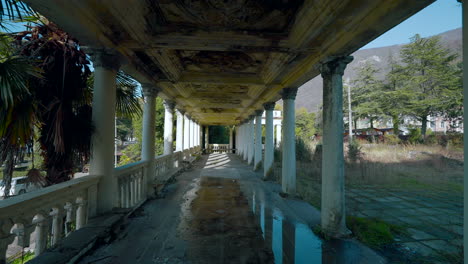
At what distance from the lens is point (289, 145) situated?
22.0ft

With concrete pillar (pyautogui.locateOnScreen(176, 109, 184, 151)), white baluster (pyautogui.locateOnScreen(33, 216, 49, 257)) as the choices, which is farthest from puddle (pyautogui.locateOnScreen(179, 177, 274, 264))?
concrete pillar (pyautogui.locateOnScreen(176, 109, 184, 151))

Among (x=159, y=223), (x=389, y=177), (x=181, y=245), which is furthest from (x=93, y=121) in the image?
(x=389, y=177)

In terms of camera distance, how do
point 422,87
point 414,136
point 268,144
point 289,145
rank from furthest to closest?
point 422,87 → point 414,136 → point 268,144 → point 289,145

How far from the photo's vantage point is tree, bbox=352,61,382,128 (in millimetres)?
30062

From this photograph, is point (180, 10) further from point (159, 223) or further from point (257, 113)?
point (257, 113)

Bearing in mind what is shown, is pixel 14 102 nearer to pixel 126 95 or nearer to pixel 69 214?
pixel 69 214

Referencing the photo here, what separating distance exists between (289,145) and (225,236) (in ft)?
11.9

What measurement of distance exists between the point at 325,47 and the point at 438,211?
192 inches

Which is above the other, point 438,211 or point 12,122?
point 12,122

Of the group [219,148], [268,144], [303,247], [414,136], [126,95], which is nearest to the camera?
[303,247]

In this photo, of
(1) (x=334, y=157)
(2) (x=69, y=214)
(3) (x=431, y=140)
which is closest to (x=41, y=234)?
(2) (x=69, y=214)

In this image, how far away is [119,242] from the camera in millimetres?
3537

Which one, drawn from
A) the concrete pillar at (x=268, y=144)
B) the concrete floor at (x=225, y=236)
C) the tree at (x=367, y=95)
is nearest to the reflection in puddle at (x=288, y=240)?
the concrete floor at (x=225, y=236)

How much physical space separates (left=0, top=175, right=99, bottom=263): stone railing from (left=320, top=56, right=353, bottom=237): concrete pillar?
4.04m
